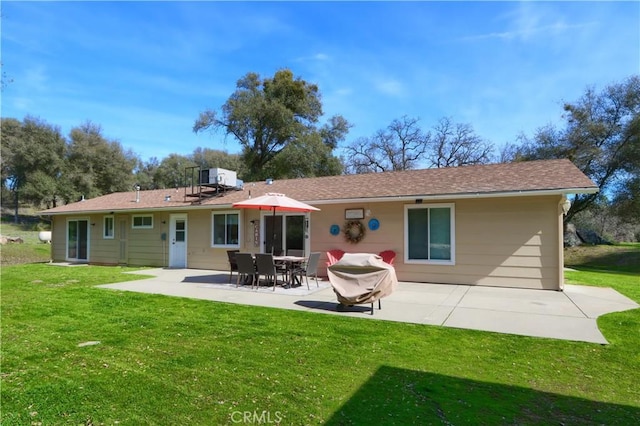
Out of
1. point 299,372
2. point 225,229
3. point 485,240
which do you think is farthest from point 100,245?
point 299,372

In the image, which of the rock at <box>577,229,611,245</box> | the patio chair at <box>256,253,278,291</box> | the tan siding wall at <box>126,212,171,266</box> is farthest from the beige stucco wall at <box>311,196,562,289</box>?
the rock at <box>577,229,611,245</box>

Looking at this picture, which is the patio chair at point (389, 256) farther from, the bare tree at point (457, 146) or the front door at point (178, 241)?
the bare tree at point (457, 146)

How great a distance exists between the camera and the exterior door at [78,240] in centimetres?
1692

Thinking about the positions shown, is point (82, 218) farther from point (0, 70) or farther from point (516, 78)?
point (516, 78)

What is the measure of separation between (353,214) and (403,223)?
1546mm

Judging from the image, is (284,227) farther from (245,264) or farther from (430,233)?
(430,233)

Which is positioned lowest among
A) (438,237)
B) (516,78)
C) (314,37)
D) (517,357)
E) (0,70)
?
(517,357)

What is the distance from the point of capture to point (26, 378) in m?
3.63

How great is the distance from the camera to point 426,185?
10.9 meters

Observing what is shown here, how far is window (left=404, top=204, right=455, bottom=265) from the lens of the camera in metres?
10.1

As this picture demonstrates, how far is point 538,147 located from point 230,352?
23.9m

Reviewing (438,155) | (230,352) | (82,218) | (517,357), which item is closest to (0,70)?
(82,218)

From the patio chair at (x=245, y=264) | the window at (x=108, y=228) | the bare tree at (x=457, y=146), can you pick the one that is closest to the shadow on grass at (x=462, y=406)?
the patio chair at (x=245, y=264)

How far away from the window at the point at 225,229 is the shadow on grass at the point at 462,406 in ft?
33.1
